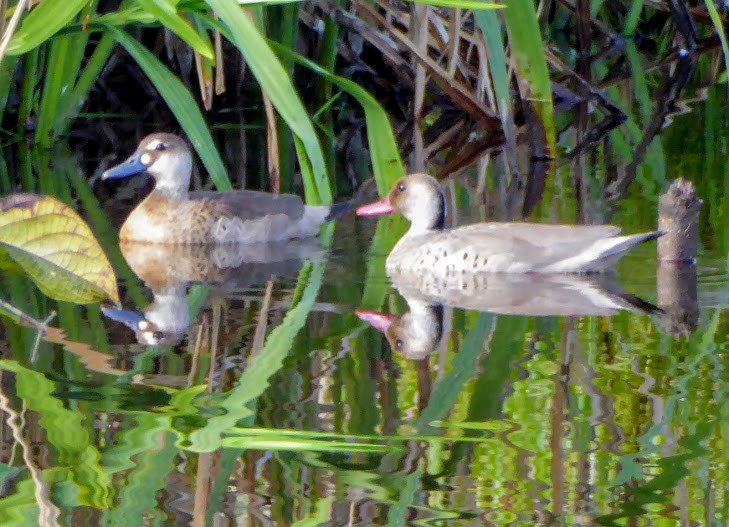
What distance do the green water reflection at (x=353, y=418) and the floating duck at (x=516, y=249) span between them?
0.34 m

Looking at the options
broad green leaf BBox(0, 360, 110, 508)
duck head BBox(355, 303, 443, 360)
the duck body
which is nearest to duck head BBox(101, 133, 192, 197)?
the duck body

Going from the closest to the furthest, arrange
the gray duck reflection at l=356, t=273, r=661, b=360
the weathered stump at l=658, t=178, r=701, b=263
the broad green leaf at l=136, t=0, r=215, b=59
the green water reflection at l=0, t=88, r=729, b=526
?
the green water reflection at l=0, t=88, r=729, b=526 < the broad green leaf at l=136, t=0, r=215, b=59 < the gray duck reflection at l=356, t=273, r=661, b=360 < the weathered stump at l=658, t=178, r=701, b=263

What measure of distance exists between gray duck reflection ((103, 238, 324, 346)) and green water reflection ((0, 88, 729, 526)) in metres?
0.09

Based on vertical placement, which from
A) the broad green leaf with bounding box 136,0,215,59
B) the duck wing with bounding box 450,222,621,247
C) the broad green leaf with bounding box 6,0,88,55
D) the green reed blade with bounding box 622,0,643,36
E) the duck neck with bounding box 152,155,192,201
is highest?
the green reed blade with bounding box 622,0,643,36

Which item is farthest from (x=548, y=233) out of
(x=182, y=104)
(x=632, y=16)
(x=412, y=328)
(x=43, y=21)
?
(x=632, y=16)

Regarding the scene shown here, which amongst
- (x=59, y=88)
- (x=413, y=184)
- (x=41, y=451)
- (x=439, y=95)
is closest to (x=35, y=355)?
(x=41, y=451)

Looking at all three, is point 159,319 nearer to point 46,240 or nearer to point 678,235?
point 678,235

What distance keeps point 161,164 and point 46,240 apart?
6336 millimetres

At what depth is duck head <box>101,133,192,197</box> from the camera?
865cm

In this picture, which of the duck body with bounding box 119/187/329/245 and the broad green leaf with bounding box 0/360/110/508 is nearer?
→ the broad green leaf with bounding box 0/360/110/508

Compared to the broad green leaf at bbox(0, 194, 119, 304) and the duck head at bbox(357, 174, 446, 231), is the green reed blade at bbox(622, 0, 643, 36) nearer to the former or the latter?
the duck head at bbox(357, 174, 446, 231)

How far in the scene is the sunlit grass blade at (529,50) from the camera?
884cm

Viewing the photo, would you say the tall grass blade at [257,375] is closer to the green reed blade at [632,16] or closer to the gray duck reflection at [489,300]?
the gray duck reflection at [489,300]

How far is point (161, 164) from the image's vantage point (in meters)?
8.66
